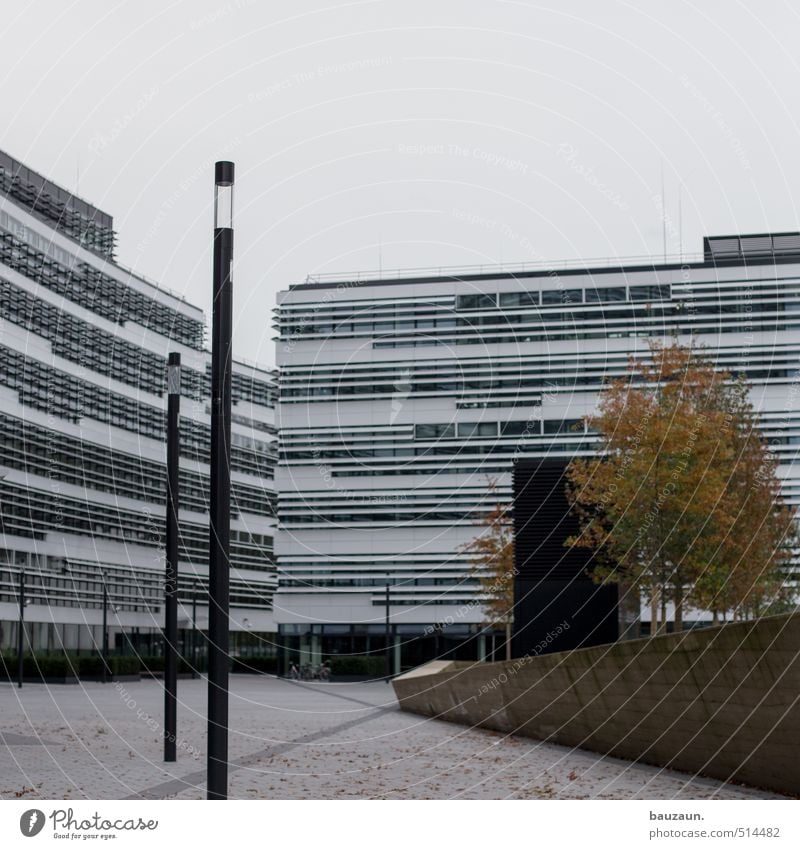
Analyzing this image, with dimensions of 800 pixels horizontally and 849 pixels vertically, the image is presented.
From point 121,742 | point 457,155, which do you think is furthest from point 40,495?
point 457,155

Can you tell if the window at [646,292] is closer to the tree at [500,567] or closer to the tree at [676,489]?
the tree at [500,567]

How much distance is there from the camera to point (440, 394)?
6738 cm

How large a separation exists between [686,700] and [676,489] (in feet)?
56.1

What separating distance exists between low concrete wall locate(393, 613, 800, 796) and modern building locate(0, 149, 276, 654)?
136ft

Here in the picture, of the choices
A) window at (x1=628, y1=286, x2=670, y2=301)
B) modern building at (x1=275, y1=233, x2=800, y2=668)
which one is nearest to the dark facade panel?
modern building at (x1=275, y1=233, x2=800, y2=668)

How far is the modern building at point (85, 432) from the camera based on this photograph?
6034 centimetres

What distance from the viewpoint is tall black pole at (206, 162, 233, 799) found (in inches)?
286

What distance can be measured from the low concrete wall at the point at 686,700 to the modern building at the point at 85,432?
4152cm

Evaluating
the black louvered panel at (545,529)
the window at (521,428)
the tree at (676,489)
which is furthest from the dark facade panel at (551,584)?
the window at (521,428)

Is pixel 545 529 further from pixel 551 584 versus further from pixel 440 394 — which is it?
pixel 440 394

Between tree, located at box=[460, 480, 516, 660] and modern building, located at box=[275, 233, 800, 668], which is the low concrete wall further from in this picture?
modern building, located at box=[275, 233, 800, 668]

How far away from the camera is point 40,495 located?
63.5m

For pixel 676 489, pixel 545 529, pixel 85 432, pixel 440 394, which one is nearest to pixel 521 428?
pixel 440 394

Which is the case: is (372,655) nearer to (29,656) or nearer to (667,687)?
(29,656)
